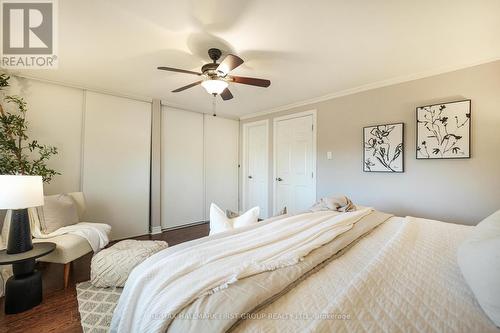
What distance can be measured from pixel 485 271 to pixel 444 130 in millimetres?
2209

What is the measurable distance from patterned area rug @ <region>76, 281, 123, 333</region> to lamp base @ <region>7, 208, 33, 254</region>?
1.98 ft

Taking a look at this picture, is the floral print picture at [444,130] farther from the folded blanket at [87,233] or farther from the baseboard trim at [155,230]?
the baseboard trim at [155,230]

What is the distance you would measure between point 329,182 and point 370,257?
2.26 m

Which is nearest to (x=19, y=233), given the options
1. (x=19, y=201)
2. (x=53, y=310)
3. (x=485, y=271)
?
(x=19, y=201)

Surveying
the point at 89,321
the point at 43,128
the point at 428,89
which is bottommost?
the point at 89,321

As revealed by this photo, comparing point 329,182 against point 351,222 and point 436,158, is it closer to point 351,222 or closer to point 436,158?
point 436,158

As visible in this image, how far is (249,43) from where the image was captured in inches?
75.9

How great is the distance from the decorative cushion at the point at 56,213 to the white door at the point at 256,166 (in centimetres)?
300

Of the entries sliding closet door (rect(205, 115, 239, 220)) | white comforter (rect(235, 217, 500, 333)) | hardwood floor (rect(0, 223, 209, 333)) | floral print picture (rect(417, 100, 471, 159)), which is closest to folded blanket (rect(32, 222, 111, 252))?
hardwood floor (rect(0, 223, 209, 333))

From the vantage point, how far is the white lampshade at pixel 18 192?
1.60 m

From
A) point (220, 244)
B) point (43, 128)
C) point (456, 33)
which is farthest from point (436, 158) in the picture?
point (43, 128)

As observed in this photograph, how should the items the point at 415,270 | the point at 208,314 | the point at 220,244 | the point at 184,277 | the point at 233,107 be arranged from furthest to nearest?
the point at 233,107 → the point at 220,244 → the point at 415,270 → the point at 184,277 → the point at 208,314

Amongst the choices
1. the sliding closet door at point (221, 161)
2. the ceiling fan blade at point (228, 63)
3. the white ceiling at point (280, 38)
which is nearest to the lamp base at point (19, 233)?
the white ceiling at point (280, 38)

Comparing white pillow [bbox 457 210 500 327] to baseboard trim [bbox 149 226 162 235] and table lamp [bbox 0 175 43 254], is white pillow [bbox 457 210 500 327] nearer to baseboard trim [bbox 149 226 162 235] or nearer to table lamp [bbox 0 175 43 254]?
table lamp [bbox 0 175 43 254]
